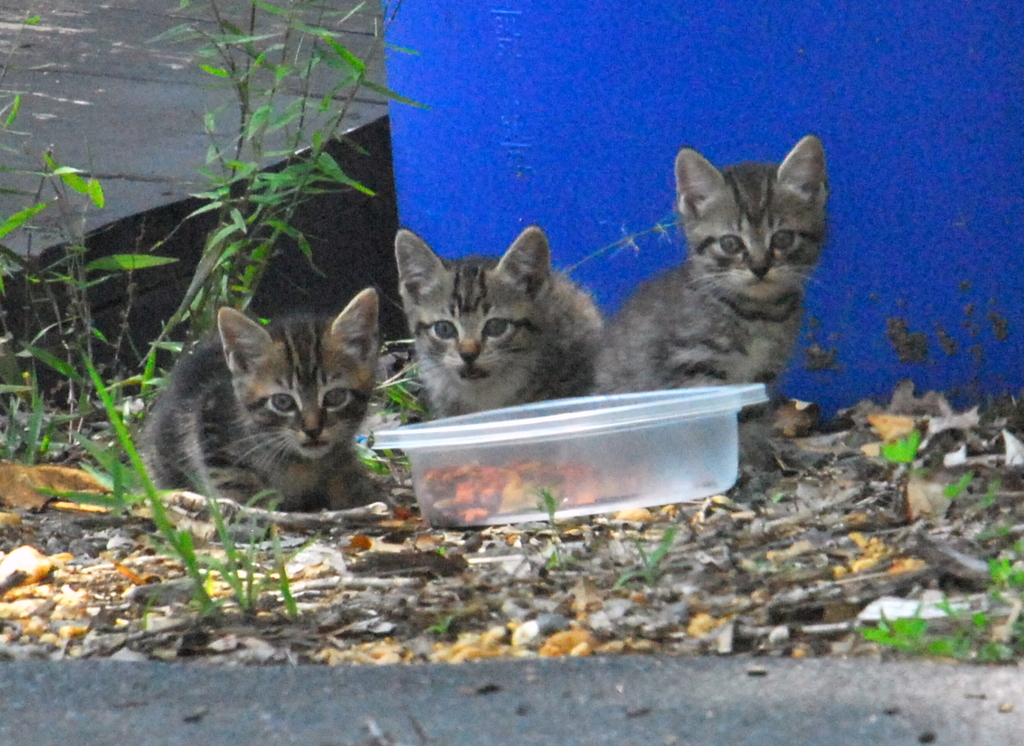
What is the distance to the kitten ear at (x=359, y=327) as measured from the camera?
4.66 meters

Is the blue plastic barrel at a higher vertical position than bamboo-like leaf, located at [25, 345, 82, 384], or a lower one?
higher

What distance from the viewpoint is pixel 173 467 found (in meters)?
4.75

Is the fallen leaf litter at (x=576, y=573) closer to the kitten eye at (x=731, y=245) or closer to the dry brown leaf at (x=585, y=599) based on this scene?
the dry brown leaf at (x=585, y=599)

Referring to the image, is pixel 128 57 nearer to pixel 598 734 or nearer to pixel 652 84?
pixel 652 84

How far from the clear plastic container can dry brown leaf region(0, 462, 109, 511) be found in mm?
1015

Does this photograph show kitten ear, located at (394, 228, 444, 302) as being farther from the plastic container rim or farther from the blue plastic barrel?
the plastic container rim

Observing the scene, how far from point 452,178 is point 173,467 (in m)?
1.83

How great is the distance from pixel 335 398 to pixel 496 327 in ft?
3.00

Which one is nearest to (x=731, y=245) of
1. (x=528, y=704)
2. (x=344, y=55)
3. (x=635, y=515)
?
(x=635, y=515)

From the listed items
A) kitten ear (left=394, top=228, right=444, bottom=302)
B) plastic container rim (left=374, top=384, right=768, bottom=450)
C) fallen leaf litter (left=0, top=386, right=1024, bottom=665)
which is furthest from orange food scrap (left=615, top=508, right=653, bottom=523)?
kitten ear (left=394, top=228, right=444, bottom=302)

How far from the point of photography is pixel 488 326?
5.29 m

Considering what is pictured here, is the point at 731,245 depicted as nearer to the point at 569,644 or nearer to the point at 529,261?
the point at 529,261

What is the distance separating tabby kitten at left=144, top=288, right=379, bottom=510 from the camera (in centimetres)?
454

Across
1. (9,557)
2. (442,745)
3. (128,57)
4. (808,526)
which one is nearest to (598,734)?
(442,745)
